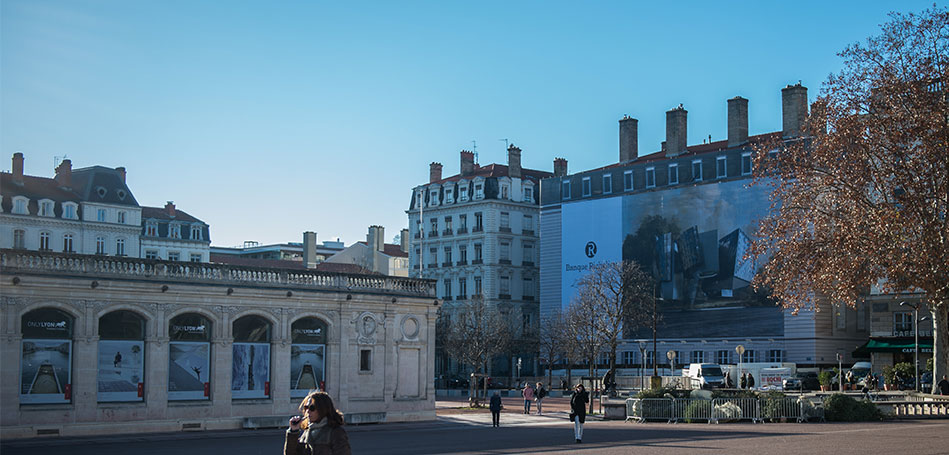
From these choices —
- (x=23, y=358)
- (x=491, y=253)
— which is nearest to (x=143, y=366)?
(x=23, y=358)

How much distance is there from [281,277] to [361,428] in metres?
6.56

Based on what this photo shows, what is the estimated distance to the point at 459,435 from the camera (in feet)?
118

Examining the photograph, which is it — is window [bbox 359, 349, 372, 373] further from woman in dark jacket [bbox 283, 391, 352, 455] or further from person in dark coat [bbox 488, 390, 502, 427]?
woman in dark jacket [bbox 283, 391, 352, 455]

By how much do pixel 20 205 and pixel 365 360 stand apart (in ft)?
172

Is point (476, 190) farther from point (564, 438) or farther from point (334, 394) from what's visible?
point (564, 438)

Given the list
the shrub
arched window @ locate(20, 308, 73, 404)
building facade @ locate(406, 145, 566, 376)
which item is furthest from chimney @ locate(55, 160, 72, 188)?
the shrub

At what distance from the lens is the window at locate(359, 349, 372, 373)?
4397cm

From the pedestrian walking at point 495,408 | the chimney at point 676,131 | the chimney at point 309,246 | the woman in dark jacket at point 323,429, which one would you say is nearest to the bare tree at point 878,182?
the pedestrian walking at point 495,408

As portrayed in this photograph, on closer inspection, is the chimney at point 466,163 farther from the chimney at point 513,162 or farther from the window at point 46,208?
the window at point 46,208

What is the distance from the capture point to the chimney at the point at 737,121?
8506 cm

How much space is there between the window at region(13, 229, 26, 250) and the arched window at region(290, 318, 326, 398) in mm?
51583

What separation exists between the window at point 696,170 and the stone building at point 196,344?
43.7m

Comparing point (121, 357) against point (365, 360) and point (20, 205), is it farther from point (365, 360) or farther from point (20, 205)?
point (20, 205)

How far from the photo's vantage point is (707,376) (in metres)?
62.8
